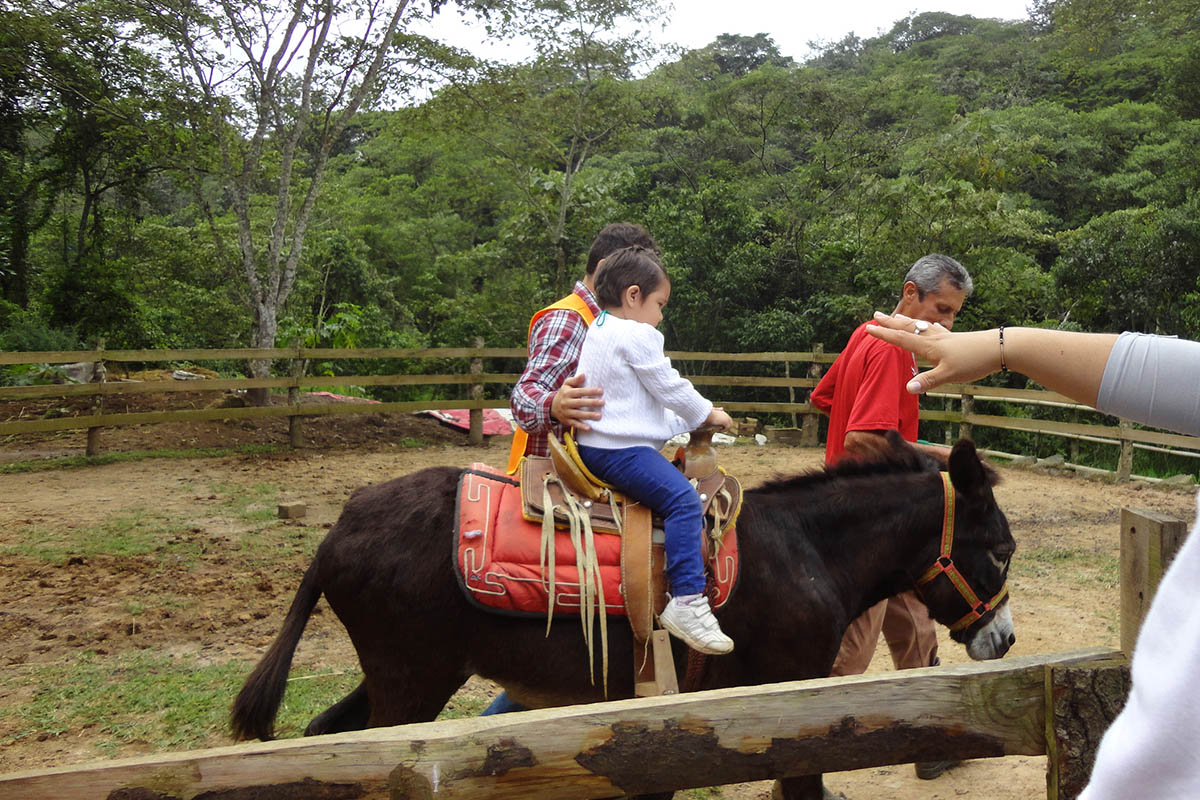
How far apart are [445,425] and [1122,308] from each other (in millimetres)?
10240

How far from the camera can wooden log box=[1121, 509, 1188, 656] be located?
171 cm

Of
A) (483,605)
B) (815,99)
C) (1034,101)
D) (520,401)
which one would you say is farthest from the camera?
(1034,101)

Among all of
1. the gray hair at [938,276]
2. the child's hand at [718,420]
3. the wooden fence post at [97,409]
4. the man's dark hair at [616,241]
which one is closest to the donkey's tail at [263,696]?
the child's hand at [718,420]

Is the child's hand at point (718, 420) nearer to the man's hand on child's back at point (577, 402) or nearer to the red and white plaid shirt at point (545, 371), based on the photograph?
the man's hand on child's back at point (577, 402)

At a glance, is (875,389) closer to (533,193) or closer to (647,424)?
(647,424)

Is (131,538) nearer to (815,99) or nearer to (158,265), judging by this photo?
(158,265)

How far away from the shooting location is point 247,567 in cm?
593

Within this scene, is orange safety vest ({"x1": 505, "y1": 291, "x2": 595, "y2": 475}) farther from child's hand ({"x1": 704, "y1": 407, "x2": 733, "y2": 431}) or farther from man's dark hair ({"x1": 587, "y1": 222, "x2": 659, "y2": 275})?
child's hand ({"x1": 704, "y1": 407, "x2": 733, "y2": 431})

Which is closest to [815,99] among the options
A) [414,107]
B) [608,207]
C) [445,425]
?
[608,207]

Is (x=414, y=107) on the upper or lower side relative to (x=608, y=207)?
upper

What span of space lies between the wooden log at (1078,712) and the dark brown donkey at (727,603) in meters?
1.11

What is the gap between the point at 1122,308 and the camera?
12891 mm

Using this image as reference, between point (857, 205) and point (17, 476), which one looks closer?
point (17, 476)

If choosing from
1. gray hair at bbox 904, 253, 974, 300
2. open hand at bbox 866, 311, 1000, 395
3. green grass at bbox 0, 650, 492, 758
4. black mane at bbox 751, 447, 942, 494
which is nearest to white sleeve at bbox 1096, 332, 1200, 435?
open hand at bbox 866, 311, 1000, 395
